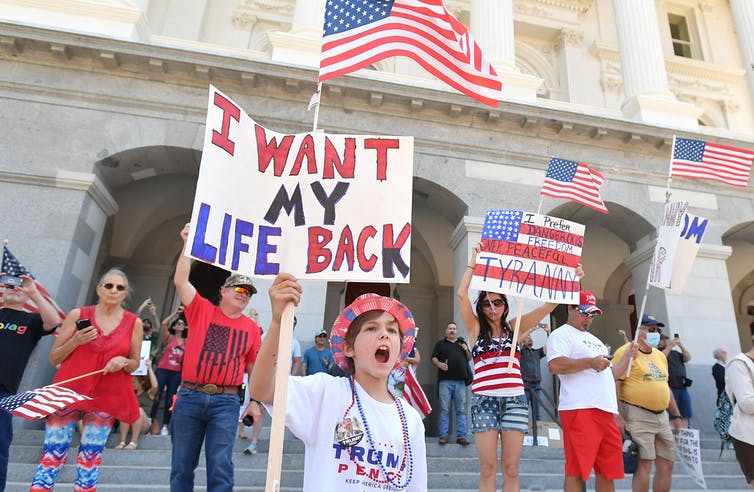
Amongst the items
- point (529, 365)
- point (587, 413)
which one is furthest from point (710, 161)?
point (587, 413)

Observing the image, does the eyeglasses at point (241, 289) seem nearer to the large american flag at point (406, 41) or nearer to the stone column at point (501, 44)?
the large american flag at point (406, 41)

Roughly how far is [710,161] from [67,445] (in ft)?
29.1

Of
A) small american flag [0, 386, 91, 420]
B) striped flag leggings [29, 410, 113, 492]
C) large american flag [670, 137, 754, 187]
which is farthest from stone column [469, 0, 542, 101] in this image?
small american flag [0, 386, 91, 420]

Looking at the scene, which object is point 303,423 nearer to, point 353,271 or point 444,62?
point 353,271

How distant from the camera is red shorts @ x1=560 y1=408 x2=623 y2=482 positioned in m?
4.02

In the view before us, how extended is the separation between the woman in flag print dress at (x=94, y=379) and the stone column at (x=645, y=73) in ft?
41.0

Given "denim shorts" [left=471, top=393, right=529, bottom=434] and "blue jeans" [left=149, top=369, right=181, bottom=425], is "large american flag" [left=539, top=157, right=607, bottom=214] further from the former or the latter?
"blue jeans" [left=149, top=369, right=181, bottom=425]

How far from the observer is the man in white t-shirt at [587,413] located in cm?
402

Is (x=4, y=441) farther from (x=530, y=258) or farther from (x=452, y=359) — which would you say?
(x=452, y=359)

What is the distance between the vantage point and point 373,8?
12.8ft

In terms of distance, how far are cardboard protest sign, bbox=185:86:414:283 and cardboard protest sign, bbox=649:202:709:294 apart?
492cm

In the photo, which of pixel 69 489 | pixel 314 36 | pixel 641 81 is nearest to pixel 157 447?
pixel 69 489

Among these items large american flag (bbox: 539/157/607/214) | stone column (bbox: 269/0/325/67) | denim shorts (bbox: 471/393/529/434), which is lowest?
denim shorts (bbox: 471/393/529/434)

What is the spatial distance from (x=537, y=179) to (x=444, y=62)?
7668mm
